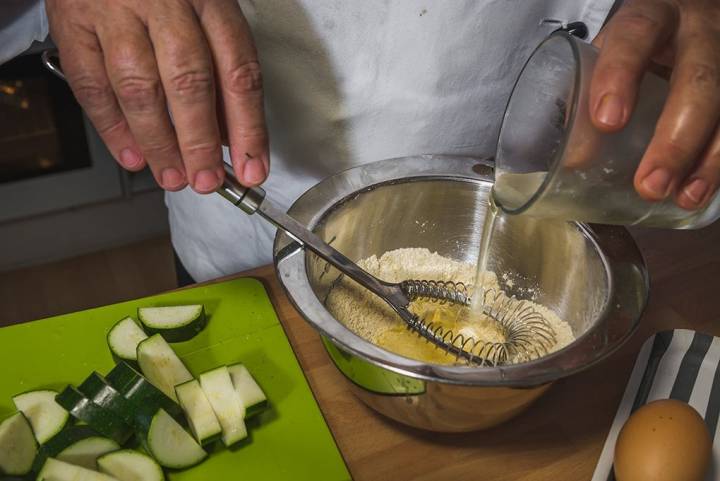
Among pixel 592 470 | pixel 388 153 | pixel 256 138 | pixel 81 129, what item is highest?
pixel 256 138

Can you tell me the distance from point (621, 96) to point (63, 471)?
0.57m

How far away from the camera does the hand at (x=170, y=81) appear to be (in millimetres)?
599

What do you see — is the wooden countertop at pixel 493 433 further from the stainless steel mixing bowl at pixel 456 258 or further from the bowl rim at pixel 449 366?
the bowl rim at pixel 449 366

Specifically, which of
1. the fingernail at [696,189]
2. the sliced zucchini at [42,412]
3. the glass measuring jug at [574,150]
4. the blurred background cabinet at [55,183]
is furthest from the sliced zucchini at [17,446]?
the blurred background cabinet at [55,183]

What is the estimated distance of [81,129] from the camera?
1.67m

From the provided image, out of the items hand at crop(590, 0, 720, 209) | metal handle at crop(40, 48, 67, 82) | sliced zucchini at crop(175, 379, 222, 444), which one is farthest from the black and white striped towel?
metal handle at crop(40, 48, 67, 82)

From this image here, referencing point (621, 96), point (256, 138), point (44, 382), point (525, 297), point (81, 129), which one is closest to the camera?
point (621, 96)

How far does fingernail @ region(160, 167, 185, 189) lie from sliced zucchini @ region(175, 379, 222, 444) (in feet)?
0.69

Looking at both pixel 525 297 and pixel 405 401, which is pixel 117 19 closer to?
pixel 405 401

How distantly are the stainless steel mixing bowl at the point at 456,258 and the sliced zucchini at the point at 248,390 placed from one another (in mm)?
93

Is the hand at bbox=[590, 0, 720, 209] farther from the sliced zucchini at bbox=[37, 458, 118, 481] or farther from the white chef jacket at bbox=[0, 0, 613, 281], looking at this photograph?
the sliced zucchini at bbox=[37, 458, 118, 481]

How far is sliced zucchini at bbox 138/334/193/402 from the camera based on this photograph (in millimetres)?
751

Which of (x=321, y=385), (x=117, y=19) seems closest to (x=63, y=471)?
(x=321, y=385)

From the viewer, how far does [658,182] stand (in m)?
0.56
